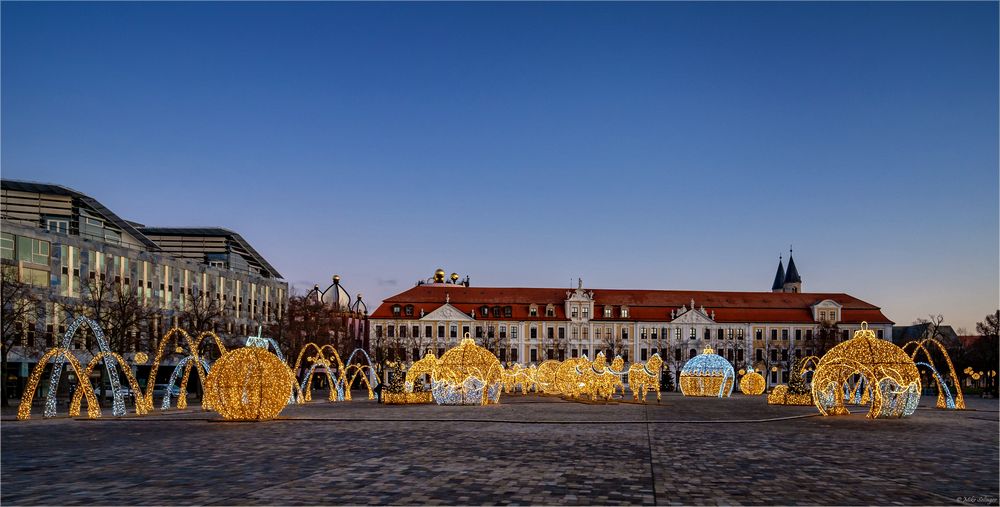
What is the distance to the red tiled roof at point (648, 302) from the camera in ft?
354

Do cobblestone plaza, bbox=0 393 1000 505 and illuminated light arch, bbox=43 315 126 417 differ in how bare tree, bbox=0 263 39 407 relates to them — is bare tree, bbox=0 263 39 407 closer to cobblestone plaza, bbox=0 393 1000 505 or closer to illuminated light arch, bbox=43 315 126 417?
illuminated light arch, bbox=43 315 126 417

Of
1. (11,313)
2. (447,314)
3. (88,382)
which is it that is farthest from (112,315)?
(447,314)

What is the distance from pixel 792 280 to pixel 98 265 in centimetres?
10803

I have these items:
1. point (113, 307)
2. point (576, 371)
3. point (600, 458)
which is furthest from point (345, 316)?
point (600, 458)

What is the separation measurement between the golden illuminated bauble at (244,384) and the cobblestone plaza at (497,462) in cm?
142

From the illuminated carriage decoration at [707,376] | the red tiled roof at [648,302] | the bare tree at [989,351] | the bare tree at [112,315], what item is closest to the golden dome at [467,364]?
the bare tree at [112,315]

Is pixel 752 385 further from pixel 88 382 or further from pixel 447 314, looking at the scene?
pixel 447 314

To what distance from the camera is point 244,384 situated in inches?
1189

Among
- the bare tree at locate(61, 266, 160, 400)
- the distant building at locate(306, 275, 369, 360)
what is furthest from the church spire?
the bare tree at locate(61, 266, 160, 400)

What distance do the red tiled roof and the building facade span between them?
67.2ft

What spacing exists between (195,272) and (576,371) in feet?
154

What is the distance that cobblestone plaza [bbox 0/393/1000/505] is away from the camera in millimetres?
14375

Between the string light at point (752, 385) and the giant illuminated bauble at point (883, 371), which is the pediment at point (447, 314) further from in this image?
the giant illuminated bauble at point (883, 371)

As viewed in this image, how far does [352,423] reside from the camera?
3034 centimetres
